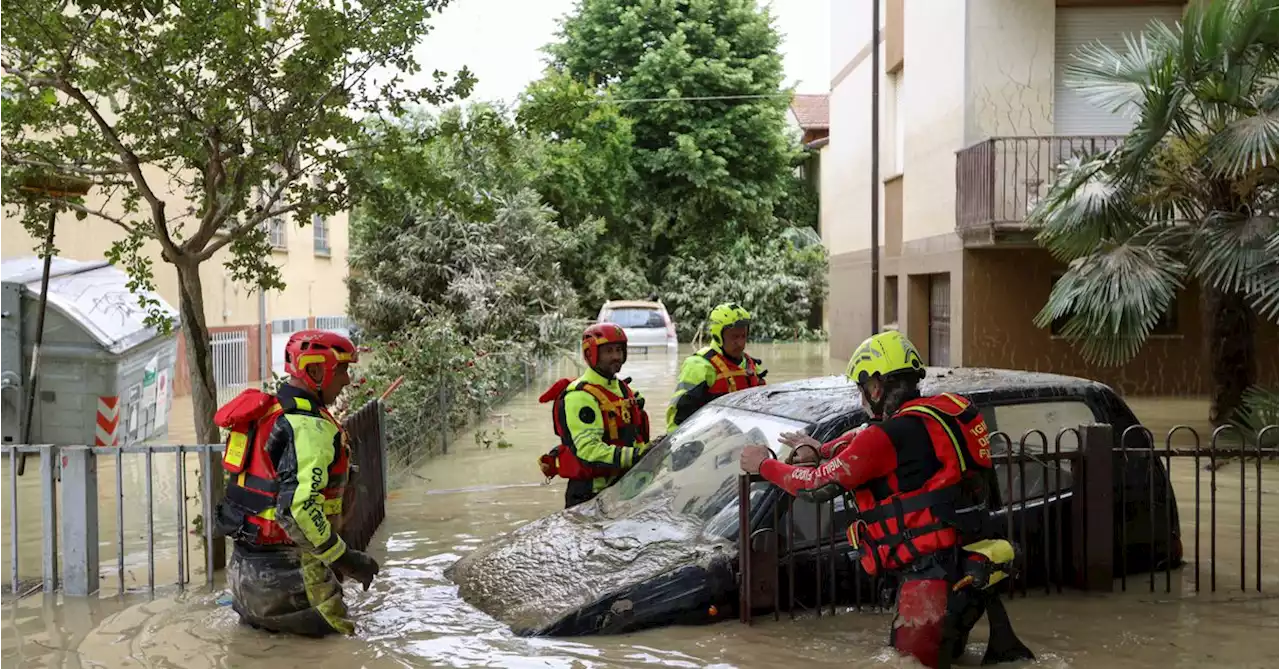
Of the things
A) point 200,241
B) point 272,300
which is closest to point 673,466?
point 200,241

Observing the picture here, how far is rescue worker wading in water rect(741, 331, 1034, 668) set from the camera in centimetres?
467

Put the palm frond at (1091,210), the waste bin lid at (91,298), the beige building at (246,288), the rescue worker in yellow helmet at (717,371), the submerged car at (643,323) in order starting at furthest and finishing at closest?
the submerged car at (643,323) < the beige building at (246,288) < the palm frond at (1091,210) < the waste bin lid at (91,298) < the rescue worker in yellow helmet at (717,371)

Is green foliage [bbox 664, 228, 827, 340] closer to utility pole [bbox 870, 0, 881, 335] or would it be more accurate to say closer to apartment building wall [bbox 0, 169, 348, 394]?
apartment building wall [bbox 0, 169, 348, 394]

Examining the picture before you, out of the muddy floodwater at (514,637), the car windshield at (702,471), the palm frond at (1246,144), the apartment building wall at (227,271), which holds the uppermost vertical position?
the palm frond at (1246,144)

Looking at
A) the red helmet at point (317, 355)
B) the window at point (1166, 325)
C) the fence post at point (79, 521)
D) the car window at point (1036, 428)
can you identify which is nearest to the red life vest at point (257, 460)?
the red helmet at point (317, 355)

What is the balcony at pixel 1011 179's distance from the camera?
15.6 metres

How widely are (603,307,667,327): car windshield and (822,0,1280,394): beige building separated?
6.82 metres

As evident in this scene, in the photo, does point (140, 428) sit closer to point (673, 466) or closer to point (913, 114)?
point (673, 466)

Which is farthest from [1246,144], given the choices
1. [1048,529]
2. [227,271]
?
[227,271]

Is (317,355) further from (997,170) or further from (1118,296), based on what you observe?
(997,170)

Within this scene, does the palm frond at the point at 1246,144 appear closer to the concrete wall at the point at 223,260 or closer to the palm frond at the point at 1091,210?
the palm frond at the point at 1091,210

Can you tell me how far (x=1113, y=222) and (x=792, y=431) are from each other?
7648mm

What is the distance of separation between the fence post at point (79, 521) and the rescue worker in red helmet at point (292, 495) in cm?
144

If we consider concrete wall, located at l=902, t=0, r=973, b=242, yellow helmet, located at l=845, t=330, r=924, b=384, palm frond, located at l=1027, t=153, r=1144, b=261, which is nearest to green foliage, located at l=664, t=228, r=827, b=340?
concrete wall, located at l=902, t=0, r=973, b=242
